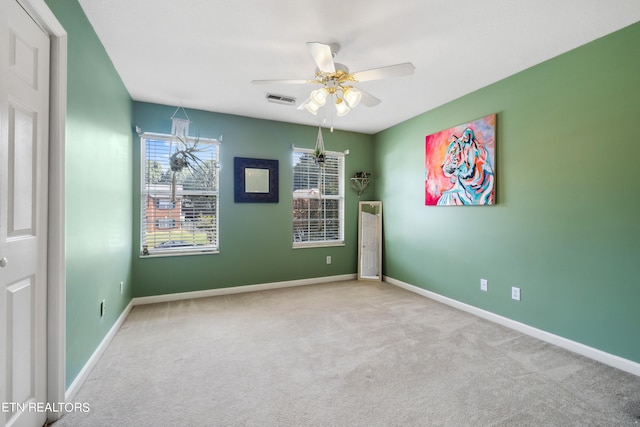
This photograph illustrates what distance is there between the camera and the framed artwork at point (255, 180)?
388 cm

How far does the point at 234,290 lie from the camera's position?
390cm

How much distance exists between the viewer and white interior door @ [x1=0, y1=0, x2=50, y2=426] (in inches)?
47.1

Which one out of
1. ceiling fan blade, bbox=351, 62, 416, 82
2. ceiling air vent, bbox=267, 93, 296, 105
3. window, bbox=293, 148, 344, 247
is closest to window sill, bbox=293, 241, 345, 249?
window, bbox=293, 148, 344, 247

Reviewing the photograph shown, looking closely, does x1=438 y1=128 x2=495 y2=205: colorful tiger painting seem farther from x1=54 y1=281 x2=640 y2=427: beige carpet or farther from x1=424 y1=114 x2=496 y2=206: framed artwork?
x1=54 y1=281 x2=640 y2=427: beige carpet

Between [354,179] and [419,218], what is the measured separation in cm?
129

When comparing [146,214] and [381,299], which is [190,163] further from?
[381,299]

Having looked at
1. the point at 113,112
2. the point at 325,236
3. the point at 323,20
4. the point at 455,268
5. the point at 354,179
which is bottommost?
the point at 455,268

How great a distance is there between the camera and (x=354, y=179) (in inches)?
184

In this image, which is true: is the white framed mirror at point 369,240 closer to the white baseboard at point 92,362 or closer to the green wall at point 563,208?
the green wall at point 563,208

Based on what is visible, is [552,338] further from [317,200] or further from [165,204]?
[165,204]

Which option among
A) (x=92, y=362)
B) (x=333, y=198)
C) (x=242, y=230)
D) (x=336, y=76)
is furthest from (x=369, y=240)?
(x=92, y=362)

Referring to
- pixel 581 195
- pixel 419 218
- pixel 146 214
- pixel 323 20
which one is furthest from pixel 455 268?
pixel 146 214

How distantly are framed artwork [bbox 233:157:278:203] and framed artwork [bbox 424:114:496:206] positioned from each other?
2.16 meters

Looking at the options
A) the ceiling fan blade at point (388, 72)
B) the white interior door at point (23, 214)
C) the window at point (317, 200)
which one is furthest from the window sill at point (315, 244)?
the white interior door at point (23, 214)
